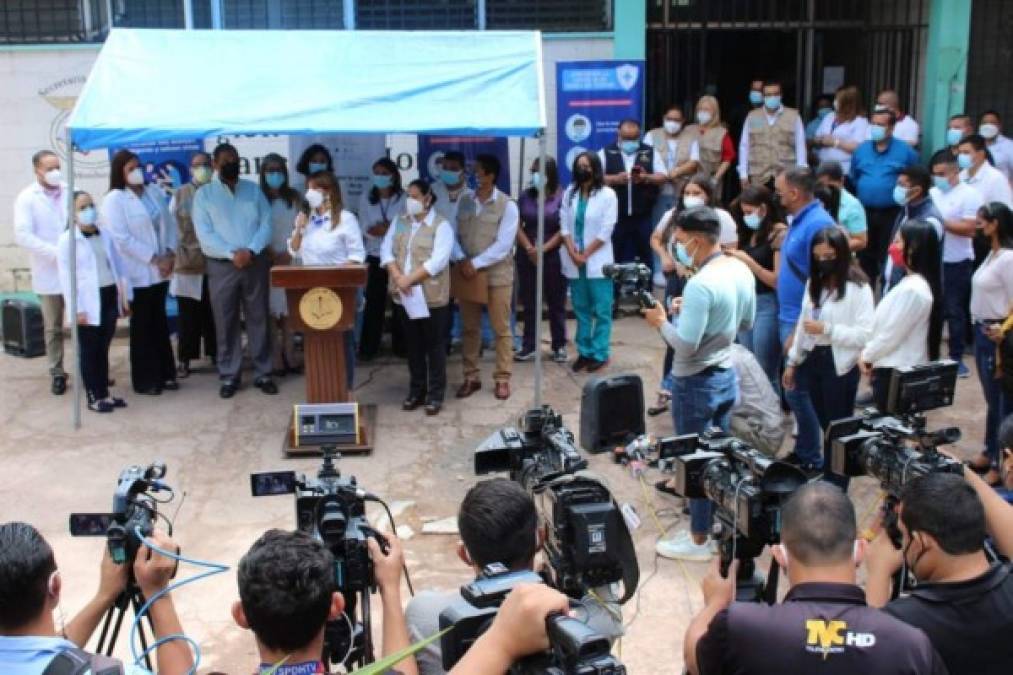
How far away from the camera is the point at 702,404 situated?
5.67 metres

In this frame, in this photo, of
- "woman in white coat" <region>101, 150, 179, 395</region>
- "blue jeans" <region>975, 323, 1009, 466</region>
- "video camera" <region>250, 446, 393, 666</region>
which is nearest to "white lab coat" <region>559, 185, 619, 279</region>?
"blue jeans" <region>975, 323, 1009, 466</region>

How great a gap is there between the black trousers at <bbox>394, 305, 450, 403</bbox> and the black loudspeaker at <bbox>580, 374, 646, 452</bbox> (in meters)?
4.07

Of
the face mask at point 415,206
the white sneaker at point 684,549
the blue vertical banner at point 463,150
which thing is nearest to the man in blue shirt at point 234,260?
the face mask at point 415,206

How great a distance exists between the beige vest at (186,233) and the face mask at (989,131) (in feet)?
21.7

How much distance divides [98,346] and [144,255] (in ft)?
2.46

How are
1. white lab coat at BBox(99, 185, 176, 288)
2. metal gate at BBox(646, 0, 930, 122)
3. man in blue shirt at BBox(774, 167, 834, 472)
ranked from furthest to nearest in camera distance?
metal gate at BBox(646, 0, 930, 122) → white lab coat at BBox(99, 185, 176, 288) → man in blue shirt at BBox(774, 167, 834, 472)

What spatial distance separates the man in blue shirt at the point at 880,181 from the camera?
368 inches

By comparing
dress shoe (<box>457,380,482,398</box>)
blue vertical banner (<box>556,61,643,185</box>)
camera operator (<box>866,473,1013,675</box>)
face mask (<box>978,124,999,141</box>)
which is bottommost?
dress shoe (<box>457,380,482,398</box>)

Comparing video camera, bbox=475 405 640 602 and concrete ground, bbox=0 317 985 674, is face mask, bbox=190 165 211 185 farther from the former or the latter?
video camera, bbox=475 405 640 602

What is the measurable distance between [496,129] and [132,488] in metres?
4.19

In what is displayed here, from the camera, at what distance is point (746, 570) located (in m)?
3.29

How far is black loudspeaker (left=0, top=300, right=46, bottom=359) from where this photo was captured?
9.40 metres

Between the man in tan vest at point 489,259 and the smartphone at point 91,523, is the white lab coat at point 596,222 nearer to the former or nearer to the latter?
the man in tan vest at point 489,259

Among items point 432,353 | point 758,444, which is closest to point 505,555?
point 758,444
